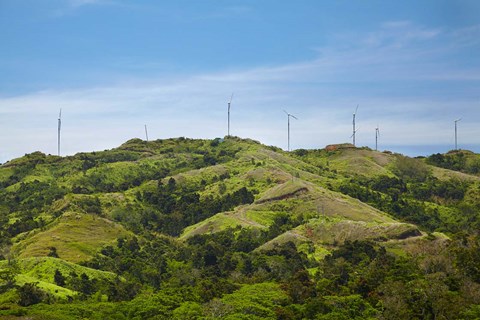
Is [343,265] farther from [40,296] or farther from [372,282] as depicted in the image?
[40,296]

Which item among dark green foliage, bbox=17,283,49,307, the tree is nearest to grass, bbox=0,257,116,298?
the tree

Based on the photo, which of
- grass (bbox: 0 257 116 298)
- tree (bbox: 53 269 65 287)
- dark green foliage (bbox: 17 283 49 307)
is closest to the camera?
dark green foliage (bbox: 17 283 49 307)

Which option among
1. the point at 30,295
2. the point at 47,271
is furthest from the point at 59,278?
the point at 30,295

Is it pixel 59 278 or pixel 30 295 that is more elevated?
pixel 30 295

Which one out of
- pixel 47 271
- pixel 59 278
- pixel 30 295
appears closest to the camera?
pixel 30 295

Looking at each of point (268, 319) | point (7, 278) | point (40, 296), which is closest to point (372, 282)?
point (268, 319)

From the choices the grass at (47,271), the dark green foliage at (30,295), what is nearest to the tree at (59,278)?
the grass at (47,271)

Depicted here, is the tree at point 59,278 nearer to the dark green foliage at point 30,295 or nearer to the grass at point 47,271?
the grass at point 47,271

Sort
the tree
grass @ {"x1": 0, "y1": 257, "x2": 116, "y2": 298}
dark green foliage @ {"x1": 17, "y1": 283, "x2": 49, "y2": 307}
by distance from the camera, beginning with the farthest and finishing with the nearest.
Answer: the tree, grass @ {"x1": 0, "y1": 257, "x2": 116, "y2": 298}, dark green foliage @ {"x1": 17, "y1": 283, "x2": 49, "y2": 307}

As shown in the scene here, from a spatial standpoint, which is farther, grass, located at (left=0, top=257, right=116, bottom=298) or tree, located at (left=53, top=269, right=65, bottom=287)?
tree, located at (left=53, top=269, right=65, bottom=287)

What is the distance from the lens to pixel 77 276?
171875mm

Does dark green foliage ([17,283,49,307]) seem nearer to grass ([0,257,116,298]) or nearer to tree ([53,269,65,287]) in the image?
grass ([0,257,116,298])

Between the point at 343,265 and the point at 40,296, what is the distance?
2571 inches

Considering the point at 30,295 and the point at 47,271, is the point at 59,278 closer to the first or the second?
the point at 47,271
